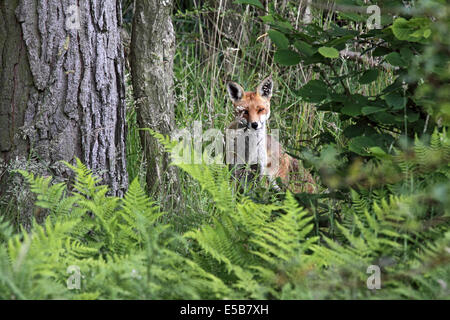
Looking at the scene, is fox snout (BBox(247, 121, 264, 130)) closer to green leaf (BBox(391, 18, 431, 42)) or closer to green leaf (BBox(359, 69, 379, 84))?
green leaf (BBox(359, 69, 379, 84))

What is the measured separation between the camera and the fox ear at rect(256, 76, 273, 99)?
5.70m

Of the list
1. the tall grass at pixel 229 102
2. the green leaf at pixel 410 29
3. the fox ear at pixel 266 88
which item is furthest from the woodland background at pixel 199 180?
the fox ear at pixel 266 88

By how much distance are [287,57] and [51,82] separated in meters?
1.47

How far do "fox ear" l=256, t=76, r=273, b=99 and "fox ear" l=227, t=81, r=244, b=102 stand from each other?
18cm

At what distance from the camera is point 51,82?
3.44 m

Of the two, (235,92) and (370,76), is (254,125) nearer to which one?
(235,92)

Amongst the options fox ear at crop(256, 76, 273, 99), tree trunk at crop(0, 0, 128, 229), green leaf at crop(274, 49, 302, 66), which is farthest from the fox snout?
green leaf at crop(274, 49, 302, 66)

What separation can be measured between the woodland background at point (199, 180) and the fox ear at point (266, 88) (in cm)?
156

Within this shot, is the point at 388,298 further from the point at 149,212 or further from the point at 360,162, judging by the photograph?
the point at 149,212

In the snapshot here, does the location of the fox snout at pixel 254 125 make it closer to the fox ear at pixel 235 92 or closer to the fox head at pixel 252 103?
the fox head at pixel 252 103

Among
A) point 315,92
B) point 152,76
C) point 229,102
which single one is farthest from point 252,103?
point 315,92

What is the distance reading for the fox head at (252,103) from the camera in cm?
570

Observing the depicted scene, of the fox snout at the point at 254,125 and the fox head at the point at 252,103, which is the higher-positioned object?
the fox head at the point at 252,103
